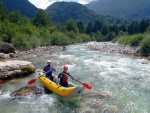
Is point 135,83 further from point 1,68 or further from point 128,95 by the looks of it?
point 1,68

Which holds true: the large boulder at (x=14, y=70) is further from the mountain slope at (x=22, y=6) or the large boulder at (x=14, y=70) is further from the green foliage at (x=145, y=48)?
the mountain slope at (x=22, y=6)

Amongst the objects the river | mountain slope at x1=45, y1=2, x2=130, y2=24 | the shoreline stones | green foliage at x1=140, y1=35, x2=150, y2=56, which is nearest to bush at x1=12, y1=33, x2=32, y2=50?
the shoreline stones

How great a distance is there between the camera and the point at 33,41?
31625 millimetres

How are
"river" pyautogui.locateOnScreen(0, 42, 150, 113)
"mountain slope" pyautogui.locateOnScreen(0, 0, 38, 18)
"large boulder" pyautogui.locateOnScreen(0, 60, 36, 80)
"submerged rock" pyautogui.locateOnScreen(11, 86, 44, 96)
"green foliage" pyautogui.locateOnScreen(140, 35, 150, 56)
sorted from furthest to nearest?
"mountain slope" pyautogui.locateOnScreen(0, 0, 38, 18)
"green foliage" pyautogui.locateOnScreen(140, 35, 150, 56)
"large boulder" pyautogui.locateOnScreen(0, 60, 36, 80)
"submerged rock" pyautogui.locateOnScreen(11, 86, 44, 96)
"river" pyautogui.locateOnScreen(0, 42, 150, 113)

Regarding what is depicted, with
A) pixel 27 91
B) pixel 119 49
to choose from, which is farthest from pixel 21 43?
pixel 27 91

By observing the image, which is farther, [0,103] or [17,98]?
[17,98]

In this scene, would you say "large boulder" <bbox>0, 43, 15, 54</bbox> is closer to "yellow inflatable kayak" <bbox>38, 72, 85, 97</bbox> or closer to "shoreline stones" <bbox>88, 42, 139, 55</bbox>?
"shoreline stones" <bbox>88, 42, 139, 55</bbox>

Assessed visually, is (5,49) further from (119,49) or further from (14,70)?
(119,49)

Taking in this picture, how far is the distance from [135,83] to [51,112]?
6.33 meters

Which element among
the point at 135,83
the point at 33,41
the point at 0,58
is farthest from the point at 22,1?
the point at 135,83

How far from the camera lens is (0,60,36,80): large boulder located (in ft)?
42.4

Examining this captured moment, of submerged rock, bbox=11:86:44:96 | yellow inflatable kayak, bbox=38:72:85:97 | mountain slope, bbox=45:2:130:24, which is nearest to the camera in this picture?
yellow inflatable kayak, bbox=38:72:85:97

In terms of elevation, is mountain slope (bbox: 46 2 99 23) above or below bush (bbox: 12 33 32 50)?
above

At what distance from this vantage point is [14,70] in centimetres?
1344
